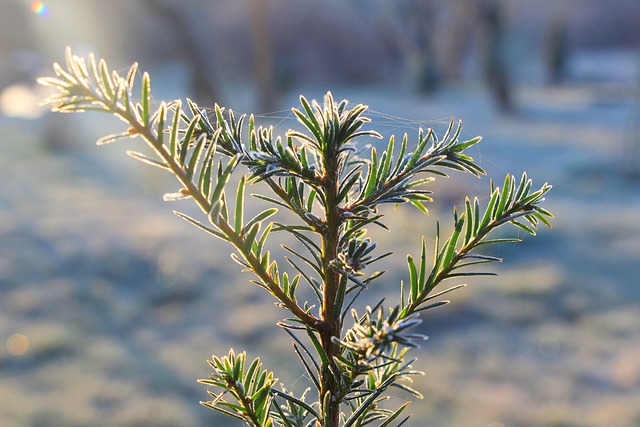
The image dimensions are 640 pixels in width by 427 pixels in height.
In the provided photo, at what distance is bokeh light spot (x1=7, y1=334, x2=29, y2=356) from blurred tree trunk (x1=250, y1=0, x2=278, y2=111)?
36.1 feet

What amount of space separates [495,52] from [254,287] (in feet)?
42.3

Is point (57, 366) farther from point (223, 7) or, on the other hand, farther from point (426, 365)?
point (223, 7)

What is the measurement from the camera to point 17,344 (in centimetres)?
649

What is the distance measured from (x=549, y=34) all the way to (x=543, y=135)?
434 inches

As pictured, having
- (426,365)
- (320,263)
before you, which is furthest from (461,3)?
(320,263)

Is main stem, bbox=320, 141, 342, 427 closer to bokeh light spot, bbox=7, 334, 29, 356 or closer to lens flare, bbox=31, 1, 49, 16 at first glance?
bokeh light spot, bbox=7, 334, 29, 356

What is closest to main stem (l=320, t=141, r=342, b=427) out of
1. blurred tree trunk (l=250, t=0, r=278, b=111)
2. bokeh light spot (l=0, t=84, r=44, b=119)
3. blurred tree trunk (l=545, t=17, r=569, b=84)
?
blurred tree trunk (l=250, t=0, r=278, b=111)

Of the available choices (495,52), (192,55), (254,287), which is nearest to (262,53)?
(192,55)

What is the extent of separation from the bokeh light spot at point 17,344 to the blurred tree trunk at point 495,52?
47.6 ft

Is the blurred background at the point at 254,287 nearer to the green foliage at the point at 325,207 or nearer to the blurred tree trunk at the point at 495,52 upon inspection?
the blurred tree trunk at the point at 495,52

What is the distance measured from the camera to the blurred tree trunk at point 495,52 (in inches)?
701

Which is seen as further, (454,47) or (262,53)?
(454,47)

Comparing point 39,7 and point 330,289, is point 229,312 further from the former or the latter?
point 39,7

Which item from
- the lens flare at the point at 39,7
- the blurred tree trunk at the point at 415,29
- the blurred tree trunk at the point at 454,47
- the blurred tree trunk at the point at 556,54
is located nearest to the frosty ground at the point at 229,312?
the lens flare at the point at 39,7
